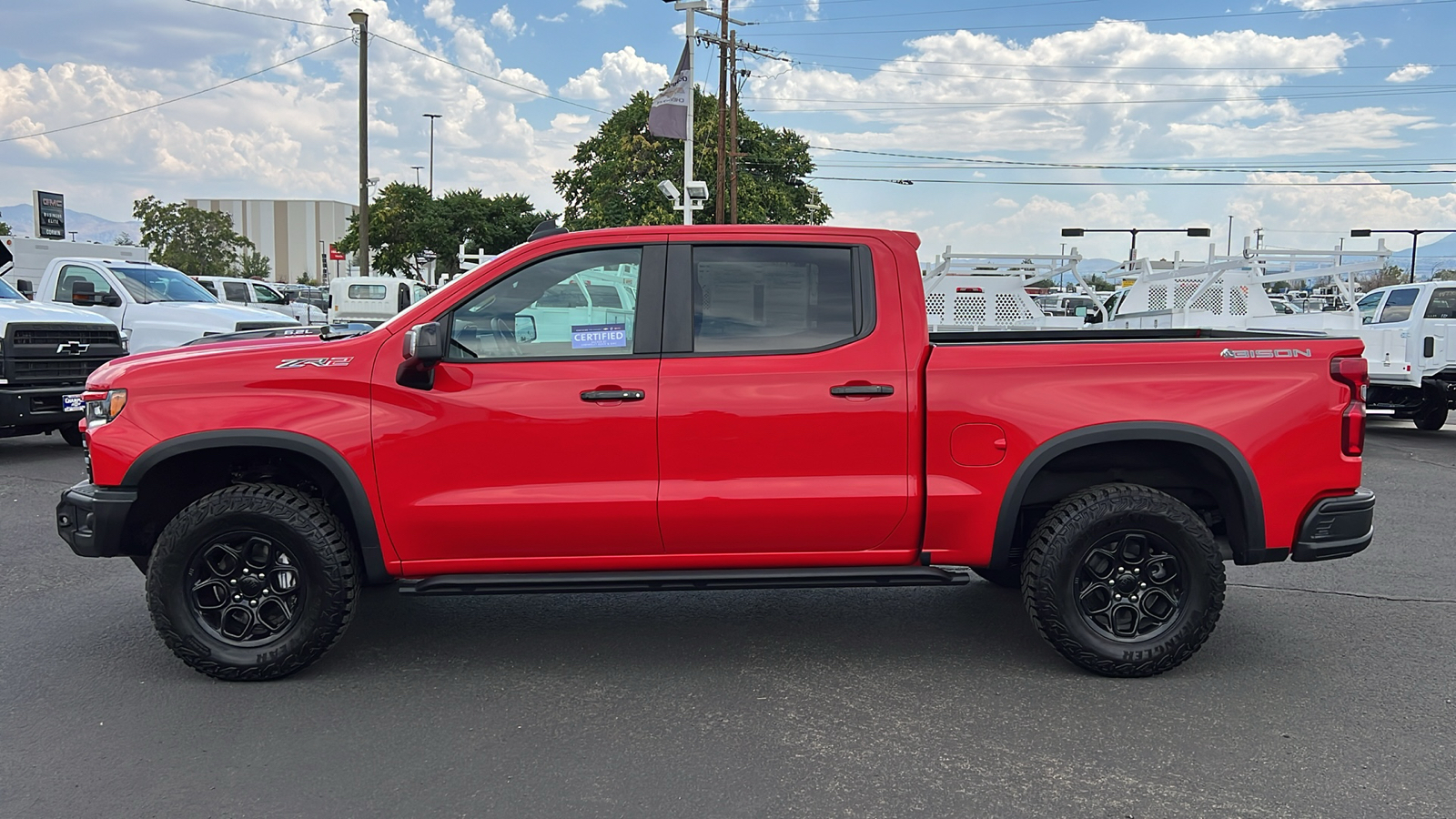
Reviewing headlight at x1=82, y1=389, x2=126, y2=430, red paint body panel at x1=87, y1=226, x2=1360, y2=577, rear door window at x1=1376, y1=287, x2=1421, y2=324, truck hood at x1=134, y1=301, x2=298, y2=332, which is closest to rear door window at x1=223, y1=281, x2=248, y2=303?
truck hood at x1=134, y1=301, x2=298, y2=332

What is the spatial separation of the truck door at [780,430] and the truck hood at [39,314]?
8.58 m

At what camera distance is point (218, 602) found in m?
4.49

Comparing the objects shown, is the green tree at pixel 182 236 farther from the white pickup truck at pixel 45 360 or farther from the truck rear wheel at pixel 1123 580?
the truck rear wheel at pixel 1123 580

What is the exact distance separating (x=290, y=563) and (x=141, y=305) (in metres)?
11.1

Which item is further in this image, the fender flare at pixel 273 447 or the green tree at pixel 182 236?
the green tree at pixel 182 236

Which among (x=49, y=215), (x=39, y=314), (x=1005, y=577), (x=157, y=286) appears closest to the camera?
(x=1005, y=577)

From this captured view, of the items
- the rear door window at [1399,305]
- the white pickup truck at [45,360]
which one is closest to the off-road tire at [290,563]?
the white pickup truck at [45,360]

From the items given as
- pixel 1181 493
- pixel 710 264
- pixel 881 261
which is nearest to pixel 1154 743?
pixel 1181 493

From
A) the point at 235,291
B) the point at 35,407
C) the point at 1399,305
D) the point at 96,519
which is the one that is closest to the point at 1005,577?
the point at 96,519

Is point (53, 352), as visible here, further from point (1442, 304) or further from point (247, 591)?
point (1442, 304)

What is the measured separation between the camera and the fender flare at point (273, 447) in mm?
4352

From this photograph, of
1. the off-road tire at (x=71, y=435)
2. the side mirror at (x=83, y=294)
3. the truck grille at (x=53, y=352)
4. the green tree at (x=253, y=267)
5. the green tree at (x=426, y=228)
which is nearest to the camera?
the truck grille at (x=53, y=352)

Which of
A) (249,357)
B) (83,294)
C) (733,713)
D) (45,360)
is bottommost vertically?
(733,713)

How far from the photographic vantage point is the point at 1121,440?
452 cm
